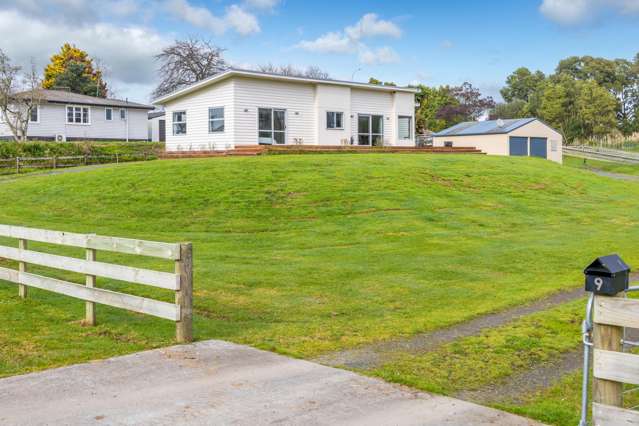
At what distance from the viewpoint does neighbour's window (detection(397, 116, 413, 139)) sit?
1676 inches

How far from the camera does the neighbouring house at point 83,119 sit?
5159 centimetres

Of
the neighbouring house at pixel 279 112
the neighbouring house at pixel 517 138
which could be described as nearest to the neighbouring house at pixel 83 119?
the neighbouring house at pixel 279 112

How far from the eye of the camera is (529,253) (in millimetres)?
14344

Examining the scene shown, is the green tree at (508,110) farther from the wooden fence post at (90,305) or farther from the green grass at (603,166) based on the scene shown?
the wooden fence post at (90,305)

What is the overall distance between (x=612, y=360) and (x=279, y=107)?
33.4 metres

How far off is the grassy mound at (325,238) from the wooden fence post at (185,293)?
0.34 metres

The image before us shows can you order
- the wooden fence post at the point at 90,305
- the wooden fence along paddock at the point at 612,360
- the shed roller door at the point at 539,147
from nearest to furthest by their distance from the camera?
1. the wooden fence along paddock at the point at 612,360
2. the wooden fence post at the point at 90,305
3. the shed roller door at the point at 539,147

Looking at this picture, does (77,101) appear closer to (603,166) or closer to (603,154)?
(603,166)

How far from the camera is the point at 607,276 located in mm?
4070

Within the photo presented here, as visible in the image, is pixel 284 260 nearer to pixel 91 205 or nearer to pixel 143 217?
pixel 143 217

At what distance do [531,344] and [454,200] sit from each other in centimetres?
1545

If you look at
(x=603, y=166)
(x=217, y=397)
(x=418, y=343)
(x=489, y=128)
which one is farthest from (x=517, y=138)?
(x=217, y=397)

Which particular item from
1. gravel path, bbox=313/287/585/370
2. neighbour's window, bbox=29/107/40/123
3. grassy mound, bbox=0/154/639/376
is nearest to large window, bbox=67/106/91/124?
neighbour's window, bbox=29/107/40/123

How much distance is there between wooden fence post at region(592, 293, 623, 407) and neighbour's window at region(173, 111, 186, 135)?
120 feet
